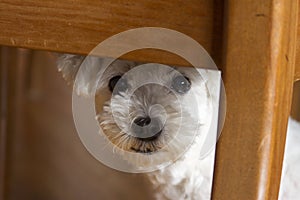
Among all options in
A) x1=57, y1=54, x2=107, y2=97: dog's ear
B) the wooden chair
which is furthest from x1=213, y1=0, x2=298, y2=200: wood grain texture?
x1=57, y1=54, x2=107, y2=97: dog's ear

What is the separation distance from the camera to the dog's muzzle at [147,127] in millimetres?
545

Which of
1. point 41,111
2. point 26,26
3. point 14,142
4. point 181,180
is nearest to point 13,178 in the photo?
point 14,142

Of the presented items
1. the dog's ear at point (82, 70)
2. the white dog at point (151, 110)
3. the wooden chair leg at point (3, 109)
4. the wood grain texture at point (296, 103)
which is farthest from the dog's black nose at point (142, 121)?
the wooden chair leg at point (3, 109)

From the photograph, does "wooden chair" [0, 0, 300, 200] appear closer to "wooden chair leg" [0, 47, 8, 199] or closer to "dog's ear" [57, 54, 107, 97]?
"dog's ear" [57, 54, 107, 97]

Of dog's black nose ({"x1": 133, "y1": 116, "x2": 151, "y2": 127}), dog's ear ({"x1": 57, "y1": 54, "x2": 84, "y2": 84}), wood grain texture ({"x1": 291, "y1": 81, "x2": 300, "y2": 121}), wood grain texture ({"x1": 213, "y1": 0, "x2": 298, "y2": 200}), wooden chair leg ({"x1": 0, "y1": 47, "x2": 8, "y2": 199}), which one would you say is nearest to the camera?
wood grain texture ({"x1": 213, "y1": 0, "x2": 298, "y2": 200})

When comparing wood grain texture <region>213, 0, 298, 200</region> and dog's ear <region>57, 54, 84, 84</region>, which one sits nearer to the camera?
wood grain texture <region>213, 0, 298, 200</region>

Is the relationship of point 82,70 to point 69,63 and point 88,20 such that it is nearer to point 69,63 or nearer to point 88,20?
point 69,63

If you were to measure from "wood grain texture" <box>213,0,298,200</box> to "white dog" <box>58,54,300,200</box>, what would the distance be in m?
0.18

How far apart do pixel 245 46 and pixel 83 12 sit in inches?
4.6

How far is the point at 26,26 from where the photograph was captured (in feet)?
1.25

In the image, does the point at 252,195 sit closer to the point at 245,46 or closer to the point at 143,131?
the point at 245,46

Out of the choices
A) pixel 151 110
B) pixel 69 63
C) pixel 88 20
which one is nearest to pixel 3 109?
pixel 69 63

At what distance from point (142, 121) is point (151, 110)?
24 millimetres

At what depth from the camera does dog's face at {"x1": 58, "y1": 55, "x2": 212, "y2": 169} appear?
0.55 m
